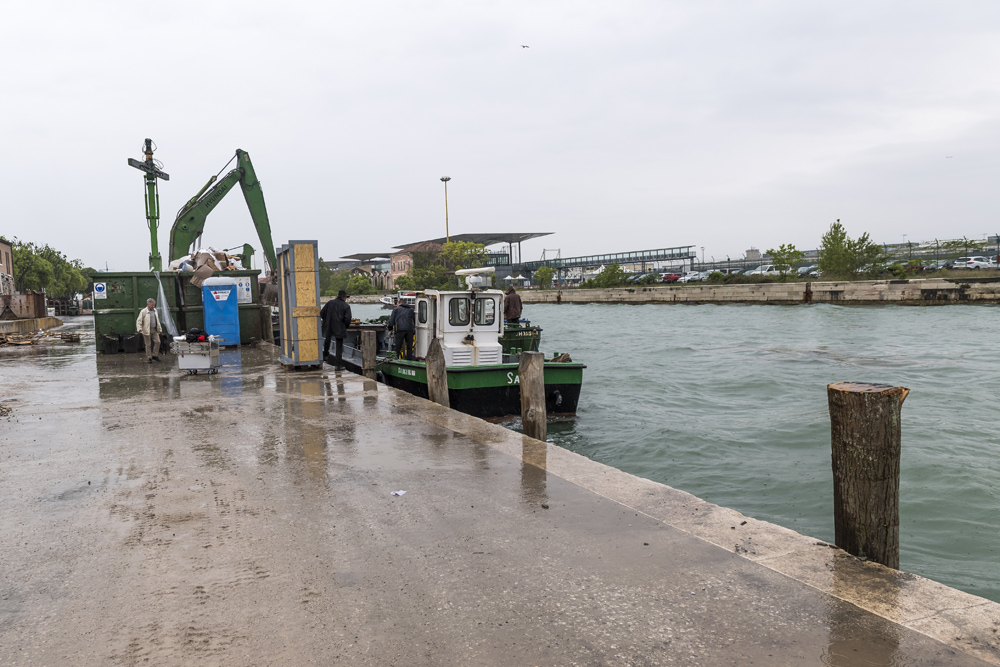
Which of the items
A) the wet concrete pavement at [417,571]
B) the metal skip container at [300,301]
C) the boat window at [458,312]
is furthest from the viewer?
the boat window at [458,312]

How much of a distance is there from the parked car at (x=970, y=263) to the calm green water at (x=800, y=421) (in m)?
23.9

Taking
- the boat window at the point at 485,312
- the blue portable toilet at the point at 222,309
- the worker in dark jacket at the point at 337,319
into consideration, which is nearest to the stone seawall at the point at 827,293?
the boat window at the point at 485,312

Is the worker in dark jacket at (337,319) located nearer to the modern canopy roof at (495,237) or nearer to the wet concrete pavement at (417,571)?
the wet concrete pavement at (417,571)

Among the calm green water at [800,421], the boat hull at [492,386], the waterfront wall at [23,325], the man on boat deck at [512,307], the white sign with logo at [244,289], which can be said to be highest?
the white sign with logo at [244,289]

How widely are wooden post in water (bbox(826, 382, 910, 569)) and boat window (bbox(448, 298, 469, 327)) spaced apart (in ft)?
28.5

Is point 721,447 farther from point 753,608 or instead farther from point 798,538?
point 753,608

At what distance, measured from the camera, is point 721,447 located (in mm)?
11008

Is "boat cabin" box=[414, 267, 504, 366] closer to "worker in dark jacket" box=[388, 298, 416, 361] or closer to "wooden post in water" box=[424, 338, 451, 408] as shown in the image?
"worker in dark jacket" box=[388, 298, 416, 361]

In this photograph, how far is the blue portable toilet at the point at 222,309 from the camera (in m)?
16.2

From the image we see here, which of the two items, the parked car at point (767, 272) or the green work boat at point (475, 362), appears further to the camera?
the parked car at point (767, 272)

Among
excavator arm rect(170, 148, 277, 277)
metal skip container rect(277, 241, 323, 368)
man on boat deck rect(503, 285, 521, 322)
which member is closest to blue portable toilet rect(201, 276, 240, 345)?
excavator arm rect(170, 148, 277, 277)

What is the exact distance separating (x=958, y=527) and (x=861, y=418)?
4756 millimetres

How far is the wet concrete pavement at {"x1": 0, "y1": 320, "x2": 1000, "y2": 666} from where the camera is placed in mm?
2830

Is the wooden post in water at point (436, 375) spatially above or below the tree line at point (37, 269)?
below
